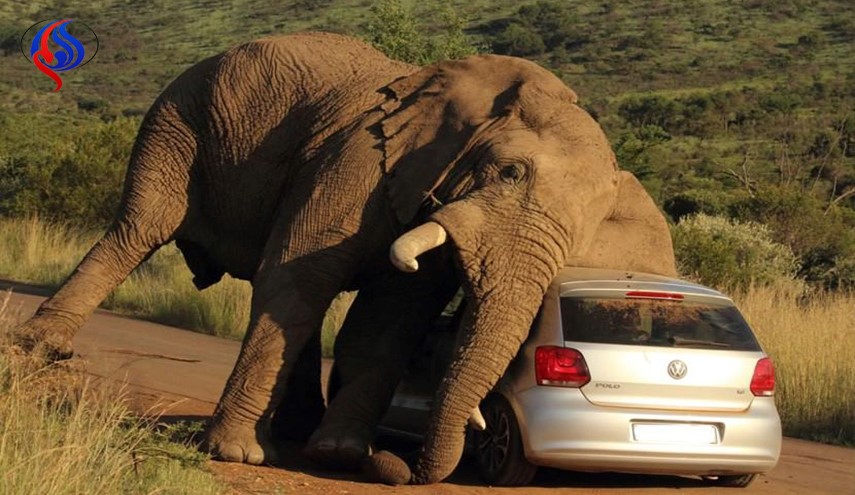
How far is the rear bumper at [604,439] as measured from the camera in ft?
28.1

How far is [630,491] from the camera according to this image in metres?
9.19

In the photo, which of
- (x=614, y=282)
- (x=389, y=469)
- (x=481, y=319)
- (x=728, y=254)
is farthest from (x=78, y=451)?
(x=728, y=254)

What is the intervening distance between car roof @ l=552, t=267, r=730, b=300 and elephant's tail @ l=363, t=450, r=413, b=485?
52.3 inches

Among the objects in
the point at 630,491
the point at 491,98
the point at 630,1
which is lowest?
the point at 630,1

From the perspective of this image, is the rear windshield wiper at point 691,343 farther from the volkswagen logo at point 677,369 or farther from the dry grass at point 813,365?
the dry grass at point 813,365

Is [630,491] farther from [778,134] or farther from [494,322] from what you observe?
[778,134]

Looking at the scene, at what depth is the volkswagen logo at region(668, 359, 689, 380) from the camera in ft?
28.5

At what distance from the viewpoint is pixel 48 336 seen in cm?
1084

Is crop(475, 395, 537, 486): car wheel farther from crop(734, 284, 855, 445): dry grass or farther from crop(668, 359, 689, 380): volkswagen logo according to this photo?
crop(734, 284, 855, 445): dry grass

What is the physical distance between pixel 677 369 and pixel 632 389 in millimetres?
288

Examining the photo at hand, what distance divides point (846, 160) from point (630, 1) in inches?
1224

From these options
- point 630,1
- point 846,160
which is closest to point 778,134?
point 846,160

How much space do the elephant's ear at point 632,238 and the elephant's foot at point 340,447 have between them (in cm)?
174

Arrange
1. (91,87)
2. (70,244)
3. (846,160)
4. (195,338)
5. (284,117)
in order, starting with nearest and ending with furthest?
(284,117), (195,338), (70,244), (846,160), (91,87)
